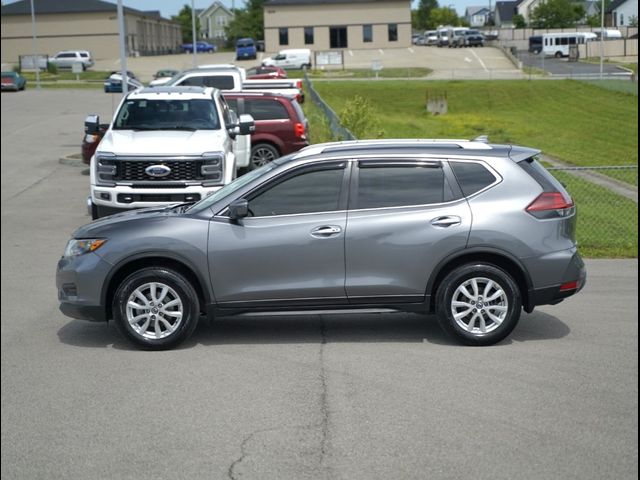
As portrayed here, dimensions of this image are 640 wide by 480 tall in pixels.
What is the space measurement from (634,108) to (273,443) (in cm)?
3712

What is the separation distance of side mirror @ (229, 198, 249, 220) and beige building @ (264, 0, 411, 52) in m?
91.7

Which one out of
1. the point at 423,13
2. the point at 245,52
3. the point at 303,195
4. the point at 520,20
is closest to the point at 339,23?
the point at 245,52

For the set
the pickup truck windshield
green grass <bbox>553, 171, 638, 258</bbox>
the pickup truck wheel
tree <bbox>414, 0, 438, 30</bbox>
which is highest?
tree <bbox>414, 0, 438, 30</bbox>

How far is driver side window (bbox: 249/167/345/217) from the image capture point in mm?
8914

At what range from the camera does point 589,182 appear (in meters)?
19.5

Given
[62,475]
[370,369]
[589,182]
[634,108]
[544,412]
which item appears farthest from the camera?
[634,108]

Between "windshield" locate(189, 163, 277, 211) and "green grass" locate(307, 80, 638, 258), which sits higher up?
"windshield" locate(189, 163, 277, 211)

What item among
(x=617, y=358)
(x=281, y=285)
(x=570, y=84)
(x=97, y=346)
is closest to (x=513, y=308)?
(x=617, y=358)

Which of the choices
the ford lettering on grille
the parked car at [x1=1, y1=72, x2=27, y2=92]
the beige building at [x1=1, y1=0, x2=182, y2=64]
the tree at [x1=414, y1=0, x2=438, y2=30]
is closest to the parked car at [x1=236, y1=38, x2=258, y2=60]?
the beige building at [x1=1, y1=0, x2=182, y2=64]

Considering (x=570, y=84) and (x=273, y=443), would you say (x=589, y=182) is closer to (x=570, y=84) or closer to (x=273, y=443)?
(x=273, y=443)

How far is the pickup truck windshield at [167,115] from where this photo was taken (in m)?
16.2

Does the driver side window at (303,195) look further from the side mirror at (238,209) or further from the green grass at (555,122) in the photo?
the green grass at (555,122)

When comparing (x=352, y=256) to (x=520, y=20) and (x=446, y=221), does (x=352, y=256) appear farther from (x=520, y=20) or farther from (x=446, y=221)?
(x=520, y=20)

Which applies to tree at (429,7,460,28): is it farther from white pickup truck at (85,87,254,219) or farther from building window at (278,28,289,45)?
white pickup truck at (85,87,254,219)
